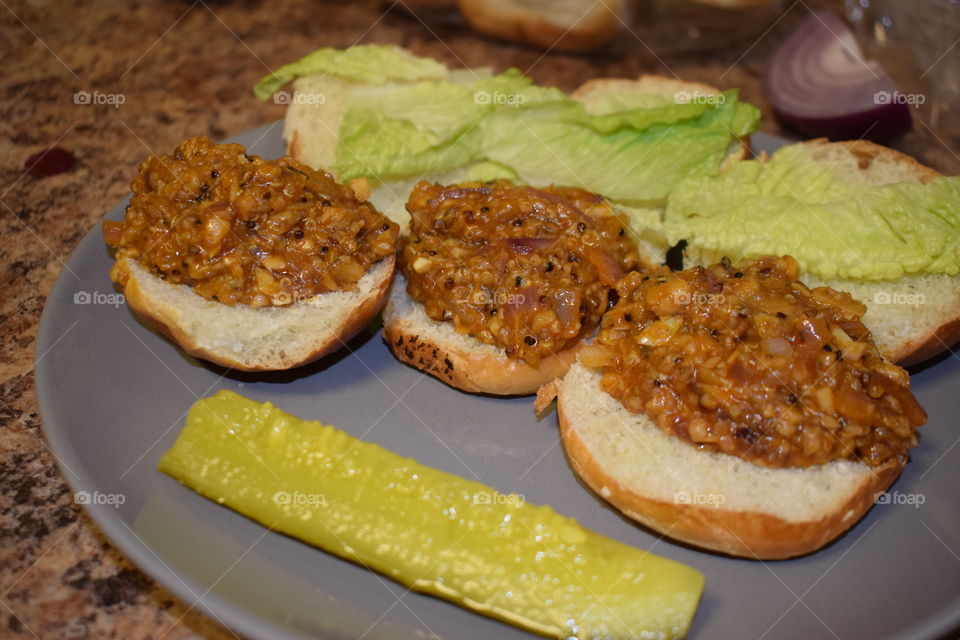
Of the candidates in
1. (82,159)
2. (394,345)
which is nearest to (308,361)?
(394,345)

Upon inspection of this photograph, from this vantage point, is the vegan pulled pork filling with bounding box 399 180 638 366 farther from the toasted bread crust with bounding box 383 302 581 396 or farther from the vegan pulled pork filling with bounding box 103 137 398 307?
the vegan pulled pork filling with bounding box 103 137 398 307

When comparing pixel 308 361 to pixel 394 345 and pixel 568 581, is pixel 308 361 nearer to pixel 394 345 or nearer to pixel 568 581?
pixel 394 345

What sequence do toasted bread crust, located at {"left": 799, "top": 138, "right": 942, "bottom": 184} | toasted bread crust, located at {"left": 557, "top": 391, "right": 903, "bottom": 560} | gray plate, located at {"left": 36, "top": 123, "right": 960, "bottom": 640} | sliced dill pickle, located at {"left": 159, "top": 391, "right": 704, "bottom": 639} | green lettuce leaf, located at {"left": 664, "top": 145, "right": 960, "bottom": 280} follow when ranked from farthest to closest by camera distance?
toasted bread crust, located at {"left": 799, "top": 138, "right": 942, "bottom": 184}
green lettuce leaf, located at {"left": 664, "top": 145, "right": 960, "bottom": 280}
toasted bread crust, located at {"left": 557, "top": 391, "right": 903, "bottom": 560}
gray plate, located at {"left": 36, "top": 123, "right": 960, "bottom": 640}
sliced dill pickle, located at {"left": 159, "top": 391, "right": 704, "bottom": 639}

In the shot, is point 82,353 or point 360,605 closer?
point 360,605

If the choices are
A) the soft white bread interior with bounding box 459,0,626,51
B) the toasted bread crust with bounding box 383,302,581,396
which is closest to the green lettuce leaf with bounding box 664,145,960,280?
the toasted bread crust with bounding box 383,302,581,396

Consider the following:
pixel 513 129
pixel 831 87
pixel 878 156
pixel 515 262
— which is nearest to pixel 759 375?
pixel 515 262

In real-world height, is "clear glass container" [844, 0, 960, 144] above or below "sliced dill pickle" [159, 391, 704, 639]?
above

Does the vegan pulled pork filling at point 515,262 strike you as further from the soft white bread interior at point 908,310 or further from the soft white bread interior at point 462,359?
the soft white bread interior at point 908,310

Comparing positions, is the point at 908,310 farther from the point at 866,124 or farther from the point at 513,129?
the point at 513,129
